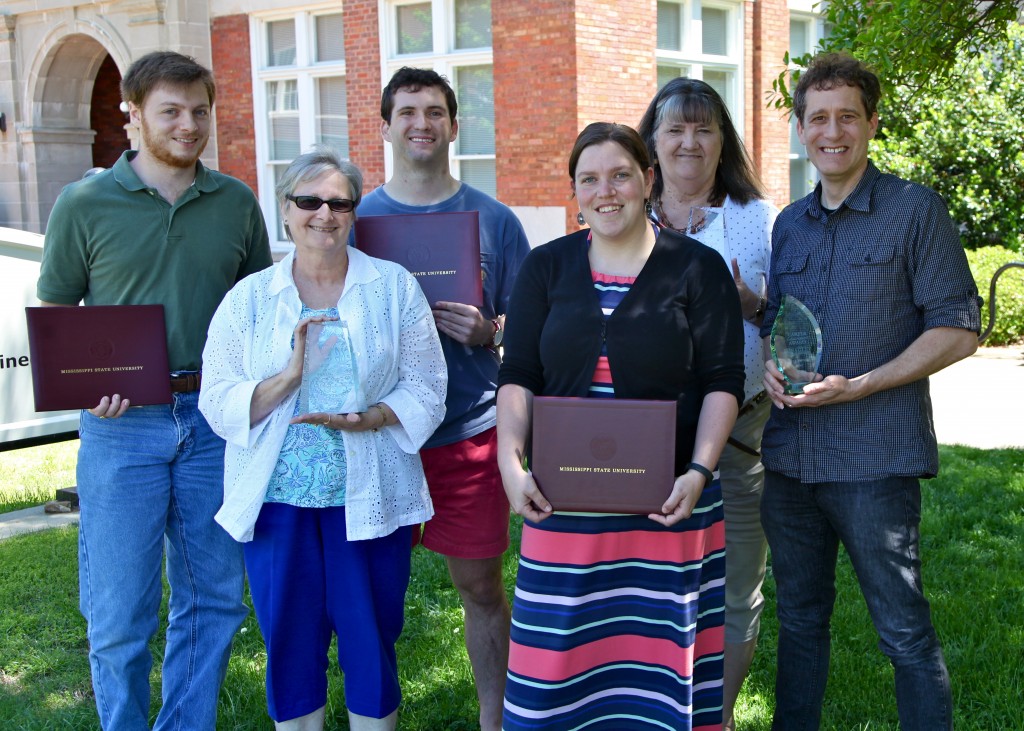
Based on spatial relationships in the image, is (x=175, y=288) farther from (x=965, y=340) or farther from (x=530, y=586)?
(x=965, y=340)

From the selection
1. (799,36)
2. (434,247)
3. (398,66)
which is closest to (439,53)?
(398,66)

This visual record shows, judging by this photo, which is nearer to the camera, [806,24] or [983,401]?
[983,401]

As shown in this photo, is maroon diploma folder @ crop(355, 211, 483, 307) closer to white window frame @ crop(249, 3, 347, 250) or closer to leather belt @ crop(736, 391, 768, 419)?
leather belt @ crop(736, 391, 768, 419)

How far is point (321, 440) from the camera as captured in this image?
337 centimetres

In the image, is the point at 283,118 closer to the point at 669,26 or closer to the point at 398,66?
the point at 398,66

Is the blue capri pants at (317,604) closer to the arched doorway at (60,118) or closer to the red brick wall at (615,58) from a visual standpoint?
the red brick wall at (615,58)

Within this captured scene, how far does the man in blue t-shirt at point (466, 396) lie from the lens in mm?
3807

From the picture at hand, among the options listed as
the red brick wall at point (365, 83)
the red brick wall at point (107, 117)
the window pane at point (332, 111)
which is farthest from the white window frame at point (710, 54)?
the red brick wall at point (107, 117)

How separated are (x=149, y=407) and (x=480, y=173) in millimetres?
10953

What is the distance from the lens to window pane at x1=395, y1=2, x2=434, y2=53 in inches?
558

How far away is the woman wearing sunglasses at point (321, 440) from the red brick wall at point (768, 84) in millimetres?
12508

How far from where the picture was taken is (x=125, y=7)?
53.0 ft

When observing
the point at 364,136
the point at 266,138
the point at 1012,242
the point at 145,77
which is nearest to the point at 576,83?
the point at 364,136

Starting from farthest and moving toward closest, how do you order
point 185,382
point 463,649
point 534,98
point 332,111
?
point 332,111 < point 534,98 < point 463,649 < point 185,382
